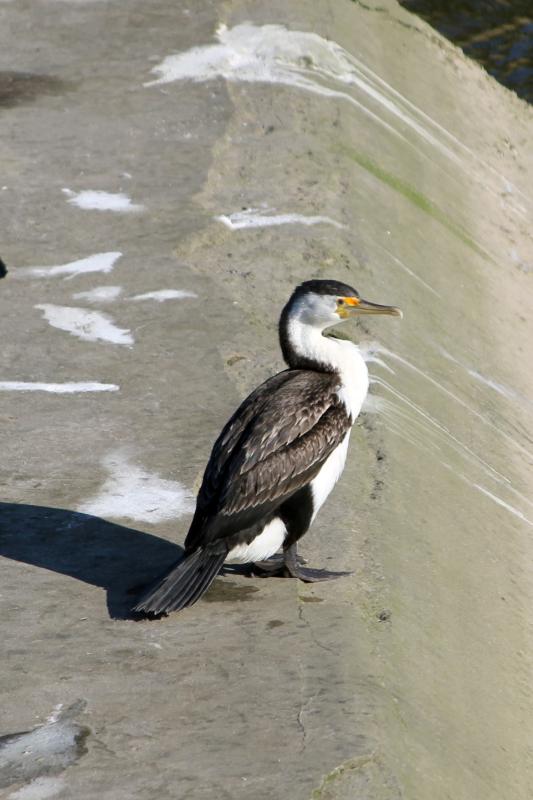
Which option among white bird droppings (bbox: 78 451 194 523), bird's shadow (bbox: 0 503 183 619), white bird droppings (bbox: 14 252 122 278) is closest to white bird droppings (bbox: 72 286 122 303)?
white bird droppings (bbox: 14 252 122 278)

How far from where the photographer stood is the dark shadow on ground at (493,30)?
17.9 m

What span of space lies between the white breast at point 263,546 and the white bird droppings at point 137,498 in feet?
2.51

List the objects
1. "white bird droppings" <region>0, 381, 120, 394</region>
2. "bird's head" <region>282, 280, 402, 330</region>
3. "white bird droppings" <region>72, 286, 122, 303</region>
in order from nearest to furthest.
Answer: "bird's head" <region>282, 280, 402, 330</region>, "white bird droppings" <region>0, 381, 120, 394</region>, "white bird droppings" <region>72, 286, 122, 303</region>

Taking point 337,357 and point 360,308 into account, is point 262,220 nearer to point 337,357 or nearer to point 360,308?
point 360,308

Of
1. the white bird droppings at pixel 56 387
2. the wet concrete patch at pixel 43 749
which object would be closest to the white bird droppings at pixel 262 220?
the white bird droppings at pixel 56 387

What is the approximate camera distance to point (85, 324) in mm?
8430

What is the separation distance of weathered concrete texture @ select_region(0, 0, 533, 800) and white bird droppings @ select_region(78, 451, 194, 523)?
0.02 m

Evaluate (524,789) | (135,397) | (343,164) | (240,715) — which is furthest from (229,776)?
(343,164)

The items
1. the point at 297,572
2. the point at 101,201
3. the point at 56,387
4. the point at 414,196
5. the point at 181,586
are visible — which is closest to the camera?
the point at 181,586

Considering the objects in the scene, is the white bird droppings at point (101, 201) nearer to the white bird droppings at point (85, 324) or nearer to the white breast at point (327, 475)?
the white bird droppings at point (85, 324)

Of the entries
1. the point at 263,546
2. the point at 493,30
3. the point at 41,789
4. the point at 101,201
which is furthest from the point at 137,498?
the point at 493,30

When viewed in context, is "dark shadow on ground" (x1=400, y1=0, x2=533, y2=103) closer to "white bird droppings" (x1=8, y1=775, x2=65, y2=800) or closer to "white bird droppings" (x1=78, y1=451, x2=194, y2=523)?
"white bird droppings" (x1=78, y1=451, x2=194, y2=523)

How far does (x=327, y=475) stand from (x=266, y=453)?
0.34 m

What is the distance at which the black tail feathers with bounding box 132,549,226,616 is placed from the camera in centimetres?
540
